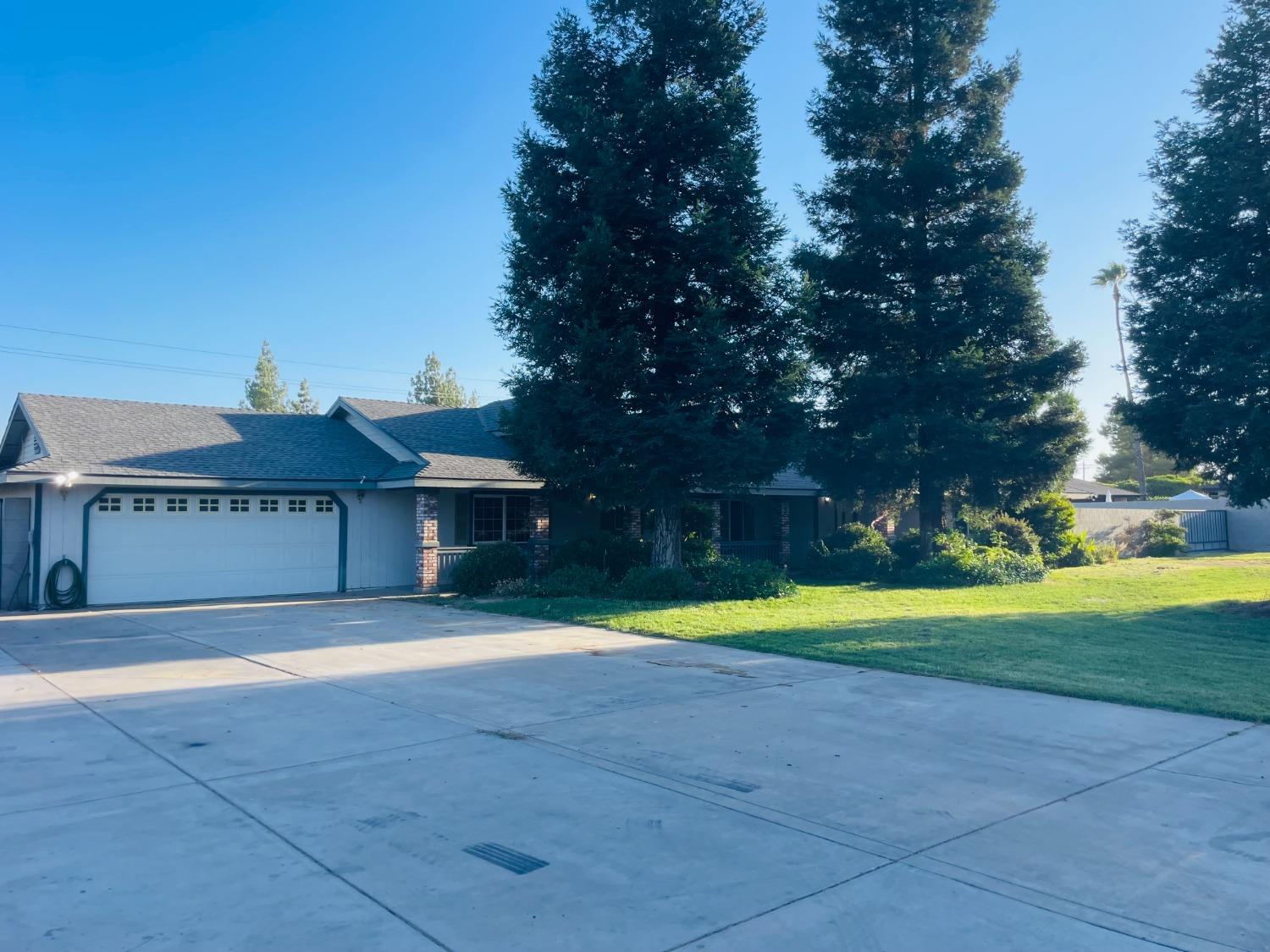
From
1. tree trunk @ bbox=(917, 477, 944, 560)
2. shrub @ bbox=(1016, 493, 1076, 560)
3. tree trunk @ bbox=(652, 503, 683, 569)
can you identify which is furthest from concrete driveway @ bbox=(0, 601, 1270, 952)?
shrub @ bbox=(1016, 493, 1076, 560)

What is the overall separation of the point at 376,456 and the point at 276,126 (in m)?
8.10

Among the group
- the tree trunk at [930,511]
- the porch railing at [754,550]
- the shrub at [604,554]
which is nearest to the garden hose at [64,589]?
the shrub at [604,554]

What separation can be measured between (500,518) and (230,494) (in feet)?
19.9

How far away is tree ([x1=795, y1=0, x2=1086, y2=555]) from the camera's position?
22234mm

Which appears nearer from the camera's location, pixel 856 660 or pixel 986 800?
pixel 986 800

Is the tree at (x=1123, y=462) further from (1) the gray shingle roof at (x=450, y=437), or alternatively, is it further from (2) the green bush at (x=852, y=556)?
(1) the gray shingle roof at (x=450, y=437)

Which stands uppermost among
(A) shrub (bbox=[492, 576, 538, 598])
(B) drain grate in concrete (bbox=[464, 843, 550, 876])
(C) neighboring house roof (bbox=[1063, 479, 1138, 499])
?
(C) neighboring house roof (bbox=[1063, 479, 1138, 499])

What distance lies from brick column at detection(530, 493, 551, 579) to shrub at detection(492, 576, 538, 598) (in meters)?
1.73

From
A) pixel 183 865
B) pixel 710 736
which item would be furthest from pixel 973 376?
pixel 183 865

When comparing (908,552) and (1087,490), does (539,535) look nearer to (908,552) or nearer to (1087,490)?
(908,552)

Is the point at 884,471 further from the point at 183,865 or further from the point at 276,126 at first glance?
the point at 183,865

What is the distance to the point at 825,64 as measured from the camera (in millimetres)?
Result: 24156

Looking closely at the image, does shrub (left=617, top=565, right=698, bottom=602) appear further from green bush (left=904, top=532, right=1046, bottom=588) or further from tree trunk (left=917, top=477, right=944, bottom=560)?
tree trunk (left=917, top=477, right=944, bottom=560)

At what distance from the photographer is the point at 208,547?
61.2 ft
